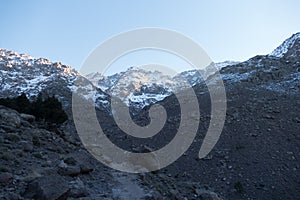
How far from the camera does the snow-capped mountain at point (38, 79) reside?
380 feet

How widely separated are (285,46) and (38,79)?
101 m

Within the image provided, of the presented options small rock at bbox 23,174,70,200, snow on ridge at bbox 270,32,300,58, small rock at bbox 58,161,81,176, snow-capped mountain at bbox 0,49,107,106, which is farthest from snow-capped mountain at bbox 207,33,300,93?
snow-capped mountain at bbox 0,49,107,106

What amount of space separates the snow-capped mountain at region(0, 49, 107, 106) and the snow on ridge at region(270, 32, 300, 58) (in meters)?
59.5

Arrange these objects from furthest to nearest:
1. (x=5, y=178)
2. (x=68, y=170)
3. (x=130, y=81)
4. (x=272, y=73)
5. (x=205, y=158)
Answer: (x=130, y=81) → (x=272, y=73) → (x=205, y=158) → (x=68, y=170) → (x=5, y=178)

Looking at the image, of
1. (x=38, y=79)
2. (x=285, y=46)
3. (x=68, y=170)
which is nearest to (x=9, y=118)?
(x=68, y=170)

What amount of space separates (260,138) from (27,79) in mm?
123537

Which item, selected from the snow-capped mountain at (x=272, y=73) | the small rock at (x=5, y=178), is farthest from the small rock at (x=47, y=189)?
the snow-capped mountain at (x=272, y=73)

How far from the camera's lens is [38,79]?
137m

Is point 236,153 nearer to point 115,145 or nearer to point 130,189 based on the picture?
point 115,145

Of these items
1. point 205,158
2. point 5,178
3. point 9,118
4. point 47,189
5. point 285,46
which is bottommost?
point 205,158

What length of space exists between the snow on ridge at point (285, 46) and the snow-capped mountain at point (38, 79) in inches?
2343

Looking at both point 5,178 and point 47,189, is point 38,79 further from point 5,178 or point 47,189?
point 47,189

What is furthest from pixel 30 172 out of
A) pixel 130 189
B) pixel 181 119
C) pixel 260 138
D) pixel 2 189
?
pixel 181 119

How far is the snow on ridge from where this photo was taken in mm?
69338
